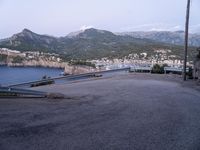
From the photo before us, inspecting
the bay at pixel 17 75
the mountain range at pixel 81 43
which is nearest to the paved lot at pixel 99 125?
the bay at pixel 17 75

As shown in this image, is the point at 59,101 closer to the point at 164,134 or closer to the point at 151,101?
the point at 151,101

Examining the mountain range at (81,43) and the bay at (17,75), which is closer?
the bay at (17,75)

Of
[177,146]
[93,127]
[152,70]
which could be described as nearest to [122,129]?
[93,127]

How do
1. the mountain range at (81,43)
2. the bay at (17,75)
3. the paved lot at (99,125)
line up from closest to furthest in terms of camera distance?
the paved lot at (99,125)
the bay at (17,75)
the mountain range at (81,43)

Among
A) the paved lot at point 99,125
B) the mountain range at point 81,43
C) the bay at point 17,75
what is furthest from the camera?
the mountain range at point 81,43

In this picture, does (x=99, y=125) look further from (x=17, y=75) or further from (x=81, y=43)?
Result: (x=81, y=43)

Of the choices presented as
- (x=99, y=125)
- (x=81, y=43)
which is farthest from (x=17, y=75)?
(x=81, y=43)

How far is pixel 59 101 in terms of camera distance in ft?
A: 43.2

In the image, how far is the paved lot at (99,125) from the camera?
7309mm

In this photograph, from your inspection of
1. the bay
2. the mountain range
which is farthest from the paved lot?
the mountain range

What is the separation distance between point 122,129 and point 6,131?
260 centimetres

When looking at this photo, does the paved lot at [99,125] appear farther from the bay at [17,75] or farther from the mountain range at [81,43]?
the mountain range at [81,43]

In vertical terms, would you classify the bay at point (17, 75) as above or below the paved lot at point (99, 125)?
below

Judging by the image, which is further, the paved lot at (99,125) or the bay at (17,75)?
the bay at (17,75)
